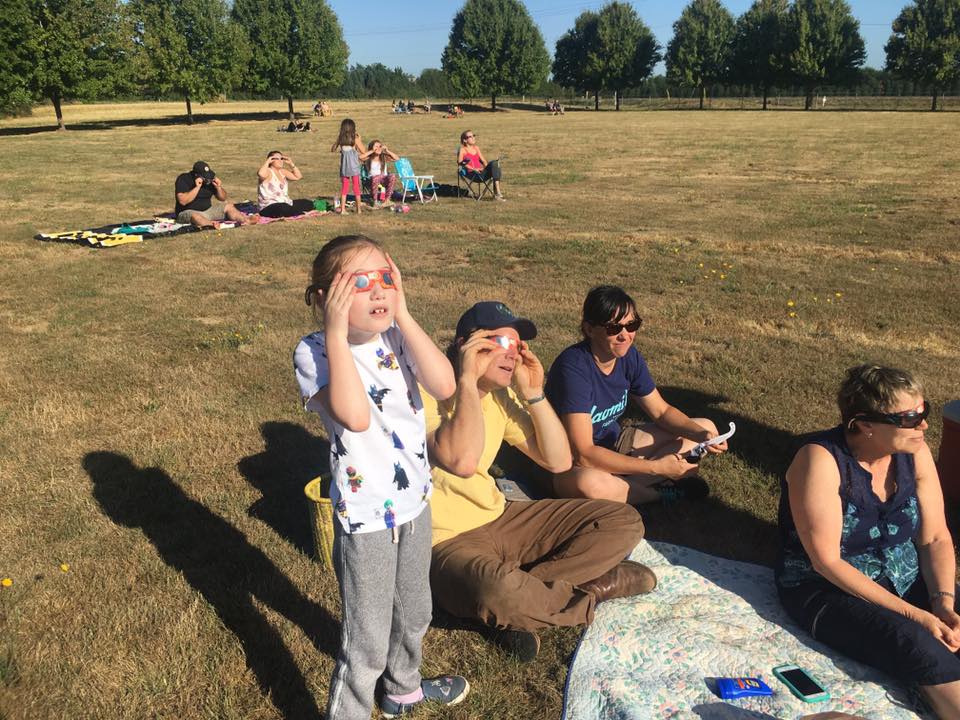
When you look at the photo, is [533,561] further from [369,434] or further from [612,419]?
[369,434]

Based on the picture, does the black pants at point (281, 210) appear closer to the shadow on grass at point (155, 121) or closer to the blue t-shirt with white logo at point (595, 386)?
the blue t-shirt with white logo at point (595, 386)

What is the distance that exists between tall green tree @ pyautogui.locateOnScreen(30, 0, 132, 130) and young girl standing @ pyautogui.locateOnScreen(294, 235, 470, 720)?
146 ft

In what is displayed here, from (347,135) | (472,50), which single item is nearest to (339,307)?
(347,135)

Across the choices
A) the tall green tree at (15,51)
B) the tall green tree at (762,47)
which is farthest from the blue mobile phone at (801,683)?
the tall green tree at (762,47)

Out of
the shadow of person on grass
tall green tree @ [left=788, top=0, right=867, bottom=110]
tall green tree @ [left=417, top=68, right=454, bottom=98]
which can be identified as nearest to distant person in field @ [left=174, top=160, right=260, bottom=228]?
the shadow of person on grass

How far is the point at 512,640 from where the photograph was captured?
3000mm

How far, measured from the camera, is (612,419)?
4117 mm

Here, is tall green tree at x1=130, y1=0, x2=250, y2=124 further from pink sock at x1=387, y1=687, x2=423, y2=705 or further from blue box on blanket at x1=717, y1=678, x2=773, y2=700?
blue box on blanket at x1=717, y1=678, x2=773, y2=700

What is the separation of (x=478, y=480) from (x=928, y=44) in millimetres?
68297

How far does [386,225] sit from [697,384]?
7929 millimetres

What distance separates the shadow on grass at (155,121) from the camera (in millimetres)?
40094

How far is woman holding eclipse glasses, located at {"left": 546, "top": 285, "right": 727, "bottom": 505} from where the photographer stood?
367cm

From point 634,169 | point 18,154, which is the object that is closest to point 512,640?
point 634,169

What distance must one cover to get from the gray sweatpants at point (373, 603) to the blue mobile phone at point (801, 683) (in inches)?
55.6
